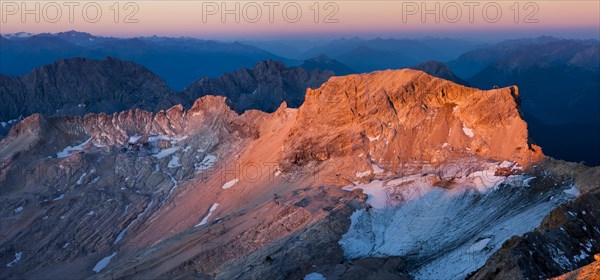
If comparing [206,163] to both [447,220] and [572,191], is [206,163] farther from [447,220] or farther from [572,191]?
[572,191]

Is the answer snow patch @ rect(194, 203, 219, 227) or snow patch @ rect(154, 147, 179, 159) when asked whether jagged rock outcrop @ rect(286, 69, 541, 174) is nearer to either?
snow patch @ rect(194, 203, 219, 227)

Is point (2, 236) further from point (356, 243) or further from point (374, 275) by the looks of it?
point (374, 275)

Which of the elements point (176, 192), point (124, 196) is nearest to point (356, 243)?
point (176, 192)

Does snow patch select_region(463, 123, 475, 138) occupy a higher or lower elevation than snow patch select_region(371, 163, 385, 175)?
higher

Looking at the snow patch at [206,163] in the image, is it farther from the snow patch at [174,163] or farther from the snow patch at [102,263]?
the snow patch at [102,263]

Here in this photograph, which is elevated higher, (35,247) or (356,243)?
(356,243)

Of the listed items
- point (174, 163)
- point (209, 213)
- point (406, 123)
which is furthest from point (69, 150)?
point (406, 123)

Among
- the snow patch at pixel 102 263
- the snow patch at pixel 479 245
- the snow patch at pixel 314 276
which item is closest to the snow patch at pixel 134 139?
the snow patch at pixel 102 263

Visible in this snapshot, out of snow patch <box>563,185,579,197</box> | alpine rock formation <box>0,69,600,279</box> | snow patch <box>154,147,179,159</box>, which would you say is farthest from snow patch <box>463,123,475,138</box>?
snow patch <box>154,147,179,159</box>

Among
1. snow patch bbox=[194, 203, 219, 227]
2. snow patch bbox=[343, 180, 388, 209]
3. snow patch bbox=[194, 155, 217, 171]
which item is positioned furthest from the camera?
snow patch bbox=[194, 155, 217, 171]
